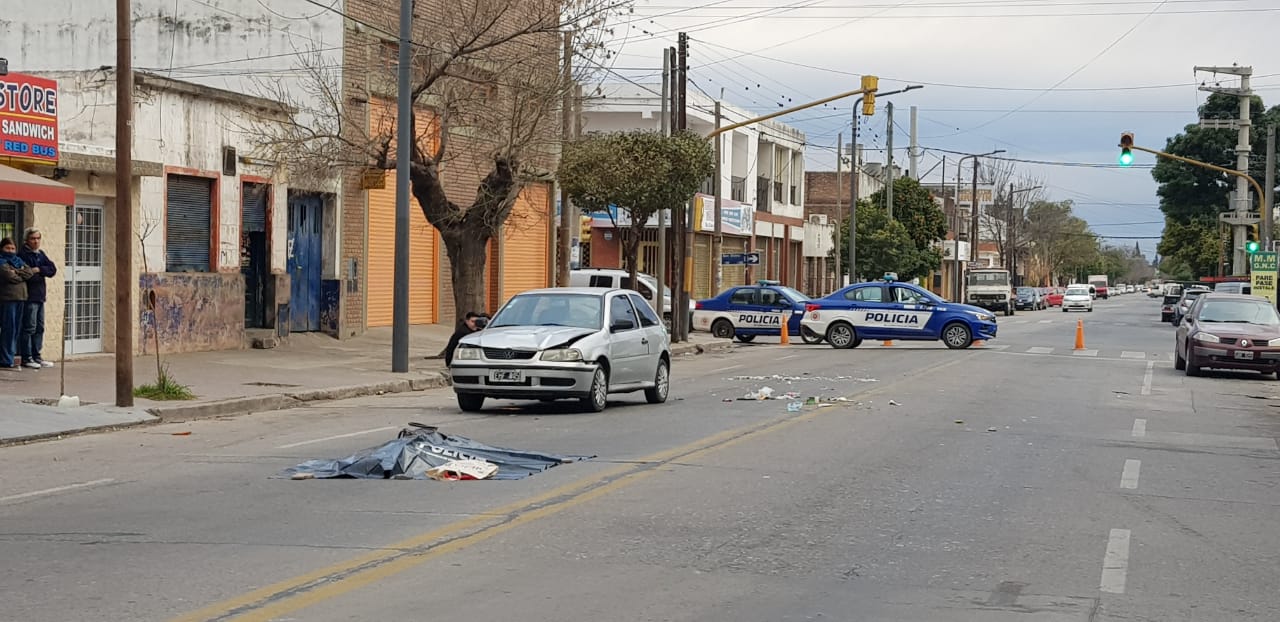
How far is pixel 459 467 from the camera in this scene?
11.4m

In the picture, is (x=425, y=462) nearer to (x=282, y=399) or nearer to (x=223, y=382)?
(x=282, y=399)

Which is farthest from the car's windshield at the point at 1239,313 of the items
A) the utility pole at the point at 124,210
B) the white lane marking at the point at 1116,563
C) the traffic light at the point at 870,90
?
the utility pole at the point at 124,210

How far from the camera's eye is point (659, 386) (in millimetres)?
19531

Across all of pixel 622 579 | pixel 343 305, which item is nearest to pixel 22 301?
pixel 343 305

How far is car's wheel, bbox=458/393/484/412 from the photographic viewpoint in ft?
58.6

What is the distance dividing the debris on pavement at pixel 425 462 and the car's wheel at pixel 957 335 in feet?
83.1

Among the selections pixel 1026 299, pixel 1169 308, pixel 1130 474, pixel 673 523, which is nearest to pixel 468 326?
pixel 1130 474

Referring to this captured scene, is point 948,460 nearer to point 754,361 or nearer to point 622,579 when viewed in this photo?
point 622,579

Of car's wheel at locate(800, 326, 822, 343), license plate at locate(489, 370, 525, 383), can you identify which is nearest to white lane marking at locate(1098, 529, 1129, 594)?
license plate at locate(489, 370, 525, 383)

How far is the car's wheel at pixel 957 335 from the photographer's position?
3625 centimetres

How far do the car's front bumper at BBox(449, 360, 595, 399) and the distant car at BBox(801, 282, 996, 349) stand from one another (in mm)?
20381

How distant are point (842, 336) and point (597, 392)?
66.8 ft

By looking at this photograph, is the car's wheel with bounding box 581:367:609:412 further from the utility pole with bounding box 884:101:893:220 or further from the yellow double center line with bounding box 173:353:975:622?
the utility pole with bounding box 884:101:893:220

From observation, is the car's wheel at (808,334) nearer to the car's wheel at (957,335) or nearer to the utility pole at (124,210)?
the car's wheel at (957,335)
